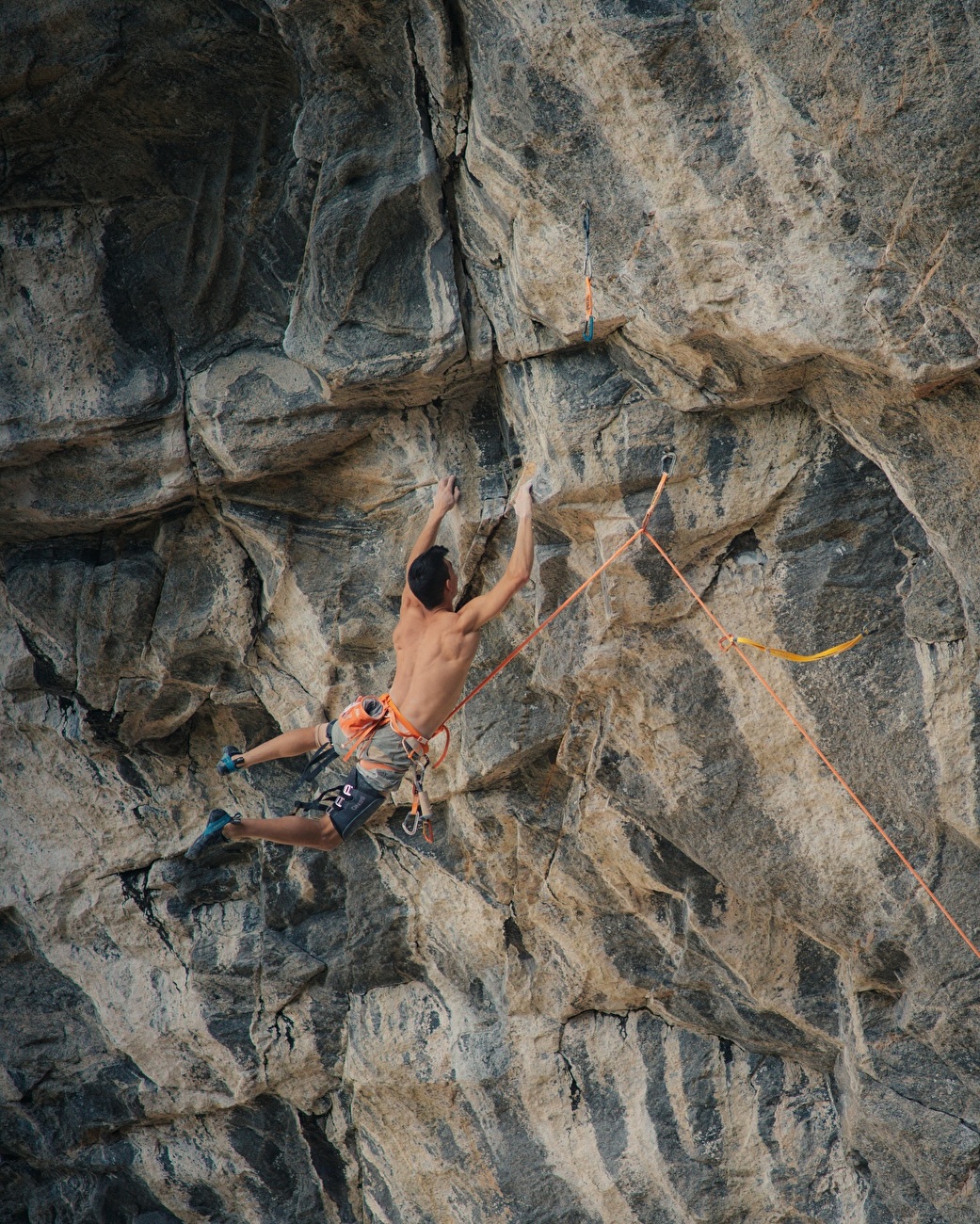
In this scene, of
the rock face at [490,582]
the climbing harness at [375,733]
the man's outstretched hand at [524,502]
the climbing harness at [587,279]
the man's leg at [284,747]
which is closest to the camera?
the rock face at [490,582]

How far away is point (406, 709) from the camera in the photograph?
561cm

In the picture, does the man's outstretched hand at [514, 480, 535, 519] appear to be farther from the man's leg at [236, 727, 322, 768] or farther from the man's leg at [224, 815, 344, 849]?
the man's leg at [224, 815, 344, 849]

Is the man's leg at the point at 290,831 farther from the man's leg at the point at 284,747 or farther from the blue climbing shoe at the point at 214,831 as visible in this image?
the man's leg at the point at 284,747

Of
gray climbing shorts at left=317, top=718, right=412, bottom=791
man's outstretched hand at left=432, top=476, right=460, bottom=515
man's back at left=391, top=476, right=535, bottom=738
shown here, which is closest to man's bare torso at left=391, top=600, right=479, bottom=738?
man's back at left=391, top=476, right=535, bottom=738

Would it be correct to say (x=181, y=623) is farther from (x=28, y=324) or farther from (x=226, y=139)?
(x=226, y=139)

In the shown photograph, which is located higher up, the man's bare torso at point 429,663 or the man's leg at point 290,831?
the man's bare torso at point 429,663

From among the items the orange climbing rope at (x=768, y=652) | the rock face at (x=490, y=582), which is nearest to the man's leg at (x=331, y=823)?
the rock face at (x=490, y=582)

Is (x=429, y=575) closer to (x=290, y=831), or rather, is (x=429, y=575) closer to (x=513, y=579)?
(x=513, y=579)

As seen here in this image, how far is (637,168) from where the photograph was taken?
4.72m

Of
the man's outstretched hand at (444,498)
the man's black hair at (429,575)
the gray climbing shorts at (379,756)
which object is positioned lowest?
the gray climbing shorts at (379,756)

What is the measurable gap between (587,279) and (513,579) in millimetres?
1326

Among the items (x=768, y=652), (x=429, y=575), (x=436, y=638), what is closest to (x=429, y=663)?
(x=436, y=638)

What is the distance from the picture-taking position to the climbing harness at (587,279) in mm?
4914

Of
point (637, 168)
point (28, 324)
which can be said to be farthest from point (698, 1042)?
point (28, 324)
